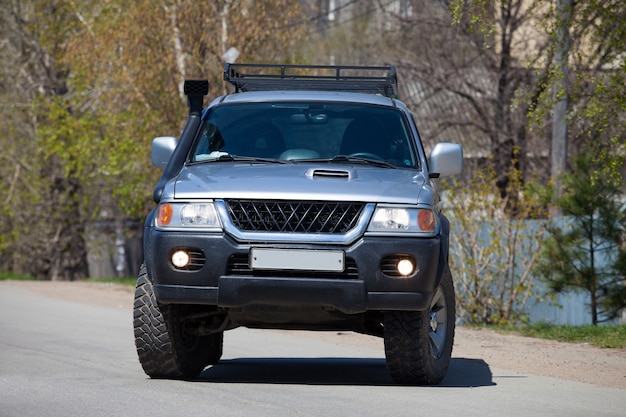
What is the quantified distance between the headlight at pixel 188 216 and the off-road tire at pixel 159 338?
0.61 m

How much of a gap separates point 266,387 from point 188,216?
50.0 inches

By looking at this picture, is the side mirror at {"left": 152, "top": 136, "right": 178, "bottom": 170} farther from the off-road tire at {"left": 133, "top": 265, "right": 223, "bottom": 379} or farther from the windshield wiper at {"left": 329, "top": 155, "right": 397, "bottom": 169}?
the windshield wiper at {"left": 329, "top": 155, "right": 397, "bottom": 169}

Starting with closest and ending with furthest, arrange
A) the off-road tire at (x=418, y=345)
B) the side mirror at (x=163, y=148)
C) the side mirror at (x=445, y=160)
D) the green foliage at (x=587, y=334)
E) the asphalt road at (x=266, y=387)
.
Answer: the asphalt road at (x=266, y=387) → the off-road tire at (x=418, y=345) → the side mirror at (x=445, y=160) → the side mirror at (x=163, y=148) → the green foliage at (x=587, y=334)

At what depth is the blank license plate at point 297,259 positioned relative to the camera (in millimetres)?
8375

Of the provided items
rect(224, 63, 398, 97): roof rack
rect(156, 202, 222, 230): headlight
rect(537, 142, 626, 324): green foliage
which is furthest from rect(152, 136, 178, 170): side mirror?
rect(537, 142, 626, 324): green foliage

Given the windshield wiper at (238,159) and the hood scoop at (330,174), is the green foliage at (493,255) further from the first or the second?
the hood scoop at (330,174)

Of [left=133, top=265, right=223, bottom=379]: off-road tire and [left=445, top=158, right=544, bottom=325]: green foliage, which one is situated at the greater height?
[left=133, top=265, right=223, bottom=379]: off-road tire

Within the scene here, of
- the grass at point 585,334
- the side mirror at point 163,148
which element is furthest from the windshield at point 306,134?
the grass at point 585,334

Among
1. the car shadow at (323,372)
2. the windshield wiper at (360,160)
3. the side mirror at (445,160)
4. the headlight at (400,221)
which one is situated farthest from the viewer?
the car shadow at (323,372)

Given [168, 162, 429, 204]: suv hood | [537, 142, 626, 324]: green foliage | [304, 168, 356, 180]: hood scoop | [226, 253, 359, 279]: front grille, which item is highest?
[304, 168, 356, 180]: hood scoop

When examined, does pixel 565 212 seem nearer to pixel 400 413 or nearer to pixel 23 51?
pixel 400 413

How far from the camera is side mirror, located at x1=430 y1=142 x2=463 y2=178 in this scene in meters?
9.48

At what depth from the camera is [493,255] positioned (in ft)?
61.2

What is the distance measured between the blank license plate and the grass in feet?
19.9
